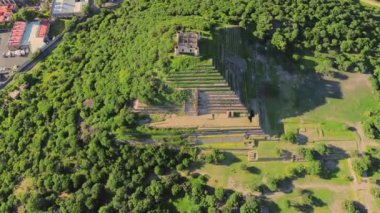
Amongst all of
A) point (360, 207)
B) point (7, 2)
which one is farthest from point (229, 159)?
point (7, 2)

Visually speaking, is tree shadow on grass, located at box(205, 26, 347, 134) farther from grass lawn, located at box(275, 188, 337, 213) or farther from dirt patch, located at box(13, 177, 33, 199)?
dirt patch, located at box(13, 177, 33, 199)

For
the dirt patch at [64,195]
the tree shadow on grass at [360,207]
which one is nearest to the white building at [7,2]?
the dirt patch at [64,195]

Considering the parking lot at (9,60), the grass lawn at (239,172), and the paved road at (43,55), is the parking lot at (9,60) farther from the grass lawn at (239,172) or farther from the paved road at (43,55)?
A: the grass lawn at (239,172)

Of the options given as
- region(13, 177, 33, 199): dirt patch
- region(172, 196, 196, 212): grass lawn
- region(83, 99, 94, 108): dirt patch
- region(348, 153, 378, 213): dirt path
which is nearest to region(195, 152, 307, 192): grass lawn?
region(172, 196, 196, 212): grass lawn

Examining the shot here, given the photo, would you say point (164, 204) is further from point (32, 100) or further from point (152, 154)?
point (32, 100)

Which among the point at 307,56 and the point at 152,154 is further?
the point at 307,56

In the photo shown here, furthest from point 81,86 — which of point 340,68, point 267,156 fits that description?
point 340,68
